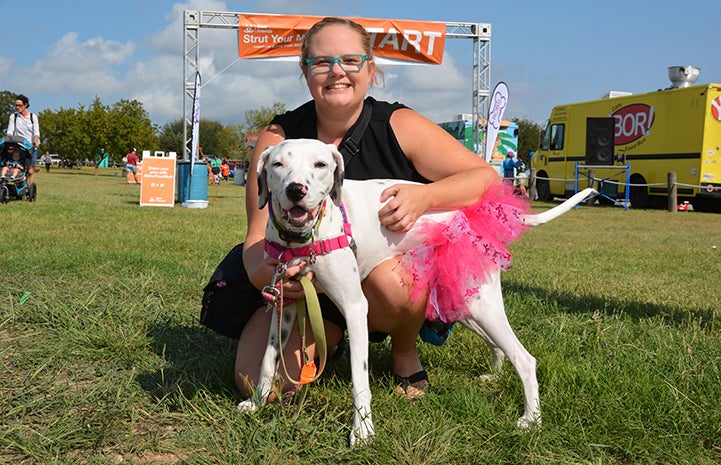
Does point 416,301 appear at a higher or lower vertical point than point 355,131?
lower

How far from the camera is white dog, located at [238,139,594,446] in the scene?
7.11ft

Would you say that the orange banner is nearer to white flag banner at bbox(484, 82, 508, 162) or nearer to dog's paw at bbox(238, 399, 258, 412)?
white flag banner at bbox(484, 82, 508, 162)

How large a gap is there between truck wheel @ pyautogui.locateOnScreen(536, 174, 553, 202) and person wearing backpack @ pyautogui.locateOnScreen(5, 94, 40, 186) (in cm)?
1621

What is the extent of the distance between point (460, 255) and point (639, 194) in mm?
17555

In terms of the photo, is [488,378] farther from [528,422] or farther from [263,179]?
[263,179]

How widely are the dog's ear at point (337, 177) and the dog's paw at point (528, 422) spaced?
1.08m

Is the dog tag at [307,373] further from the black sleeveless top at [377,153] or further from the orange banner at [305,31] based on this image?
the orange banner at [305,31]

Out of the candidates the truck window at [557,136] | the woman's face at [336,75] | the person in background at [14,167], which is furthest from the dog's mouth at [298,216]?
the truck window at [557,136]

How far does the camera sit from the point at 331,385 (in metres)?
2.79

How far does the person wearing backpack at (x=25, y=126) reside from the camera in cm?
1195

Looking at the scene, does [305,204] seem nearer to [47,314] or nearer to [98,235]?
[47,314]

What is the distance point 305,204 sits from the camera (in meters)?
2.10

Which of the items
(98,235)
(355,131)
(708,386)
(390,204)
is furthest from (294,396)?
(98,235)

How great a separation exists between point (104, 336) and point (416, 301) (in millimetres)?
1706
